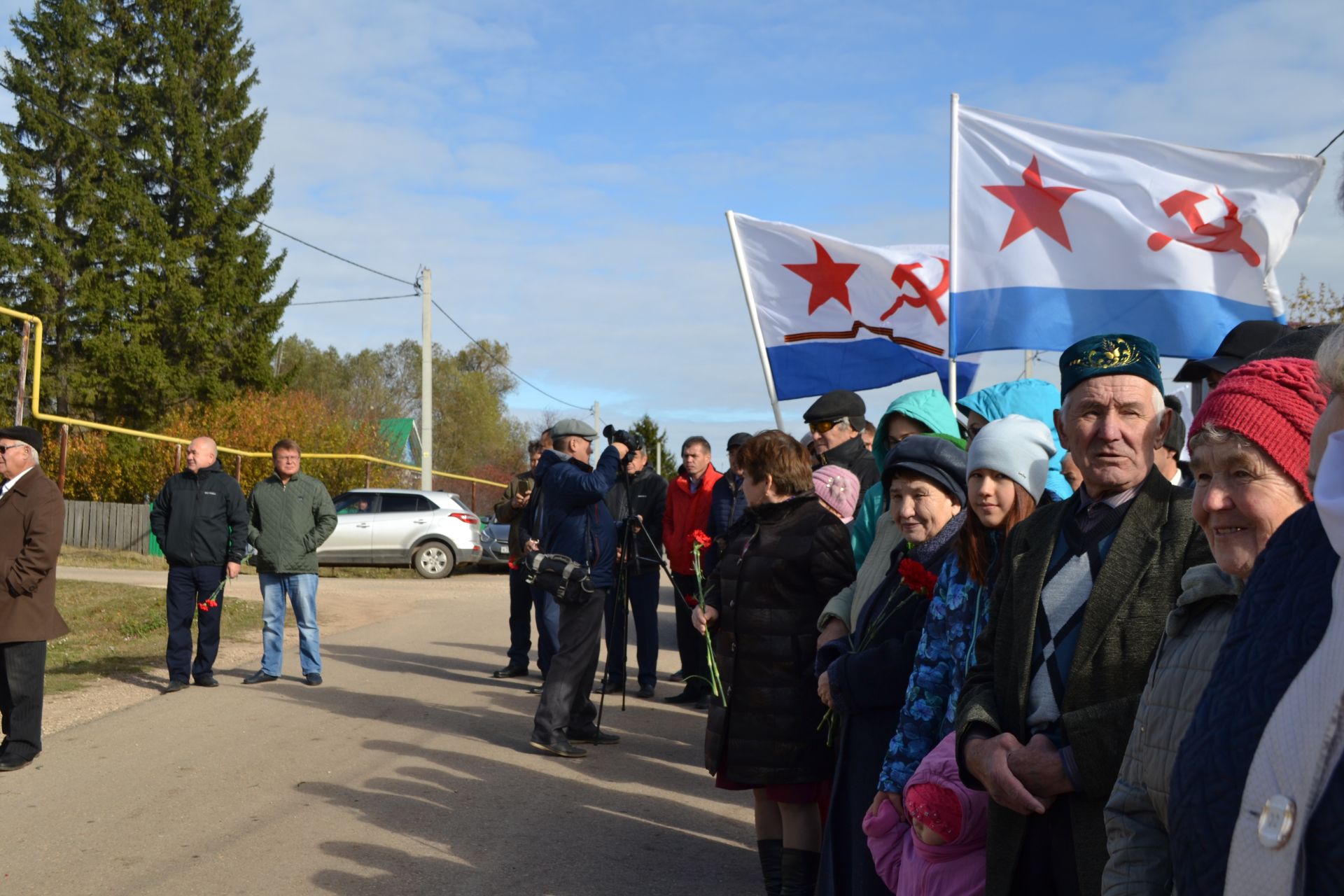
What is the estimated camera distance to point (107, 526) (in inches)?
1031

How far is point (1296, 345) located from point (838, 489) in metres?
2.69

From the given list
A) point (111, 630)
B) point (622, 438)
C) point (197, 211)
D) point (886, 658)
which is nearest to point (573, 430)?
point (622, 438)

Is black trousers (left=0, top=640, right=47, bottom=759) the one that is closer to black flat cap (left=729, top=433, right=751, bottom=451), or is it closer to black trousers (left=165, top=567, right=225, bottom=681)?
black trousers (left=165, top=567, right=225, bottom=681)

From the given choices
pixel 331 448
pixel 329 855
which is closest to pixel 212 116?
pixel 331 448

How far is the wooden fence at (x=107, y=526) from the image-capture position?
26.1 m

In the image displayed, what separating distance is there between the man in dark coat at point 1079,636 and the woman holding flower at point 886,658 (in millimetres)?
762

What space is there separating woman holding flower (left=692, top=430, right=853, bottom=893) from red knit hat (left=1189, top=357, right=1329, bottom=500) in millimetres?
2621

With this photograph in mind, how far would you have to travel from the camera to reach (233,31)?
42.3m

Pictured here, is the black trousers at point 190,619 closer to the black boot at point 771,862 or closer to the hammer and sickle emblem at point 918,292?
the hammer and sickle emblem at point 918,292

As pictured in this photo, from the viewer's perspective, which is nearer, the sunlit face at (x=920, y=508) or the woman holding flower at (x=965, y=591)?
the woman holding flower at (x=965, y=591)

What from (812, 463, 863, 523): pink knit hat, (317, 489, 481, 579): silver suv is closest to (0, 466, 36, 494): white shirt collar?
(812, 463, 863, 523): pink knit hat

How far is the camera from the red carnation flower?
3623 millimetres

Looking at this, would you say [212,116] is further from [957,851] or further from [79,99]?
[957,851]

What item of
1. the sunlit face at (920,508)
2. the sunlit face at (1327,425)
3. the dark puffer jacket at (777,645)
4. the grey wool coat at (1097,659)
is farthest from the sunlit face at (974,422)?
the sunlit face at (1327,425)
